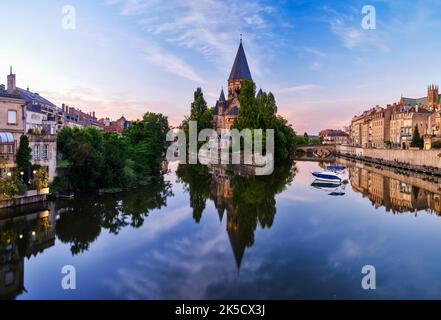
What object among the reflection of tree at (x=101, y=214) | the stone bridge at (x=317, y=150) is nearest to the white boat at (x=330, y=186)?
the reflection of tree at (x=101, y=214)

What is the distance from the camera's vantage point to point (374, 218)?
18.8m

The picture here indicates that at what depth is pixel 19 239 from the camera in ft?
A: 44.3

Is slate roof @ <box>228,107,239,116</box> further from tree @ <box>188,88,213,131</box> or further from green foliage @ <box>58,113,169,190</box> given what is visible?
green foliage @ <box>58,113,169,190</box>

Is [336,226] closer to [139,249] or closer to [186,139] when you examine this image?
[139,249]

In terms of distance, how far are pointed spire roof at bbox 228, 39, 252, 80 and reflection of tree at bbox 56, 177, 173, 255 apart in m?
58.8

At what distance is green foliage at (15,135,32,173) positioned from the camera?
20.0 metres

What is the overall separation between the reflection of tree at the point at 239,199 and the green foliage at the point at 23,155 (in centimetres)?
976

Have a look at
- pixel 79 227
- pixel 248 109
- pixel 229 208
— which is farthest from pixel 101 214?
pixel 248 109

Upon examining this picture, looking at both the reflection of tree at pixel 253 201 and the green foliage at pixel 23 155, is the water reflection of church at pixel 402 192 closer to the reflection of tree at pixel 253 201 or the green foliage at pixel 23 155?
the reflection of tree at pixel 253 201

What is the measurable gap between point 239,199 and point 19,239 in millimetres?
13232

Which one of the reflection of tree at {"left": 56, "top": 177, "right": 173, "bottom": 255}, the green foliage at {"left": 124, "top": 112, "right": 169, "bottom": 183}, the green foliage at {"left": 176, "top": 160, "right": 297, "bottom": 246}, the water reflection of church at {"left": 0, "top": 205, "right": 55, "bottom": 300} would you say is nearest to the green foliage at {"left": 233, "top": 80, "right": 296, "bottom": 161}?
the green foliage at {"left": 124, "top": 112, "right": 169, "bottom": 183}

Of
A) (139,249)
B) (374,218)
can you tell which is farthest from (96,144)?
(374,218)

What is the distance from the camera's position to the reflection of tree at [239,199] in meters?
15.4

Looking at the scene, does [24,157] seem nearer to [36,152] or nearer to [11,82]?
[36,152]
